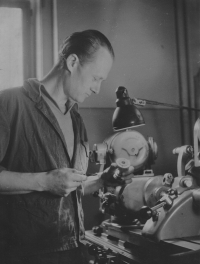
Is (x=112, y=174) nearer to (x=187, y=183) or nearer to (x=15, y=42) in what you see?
(x=187, y=183)

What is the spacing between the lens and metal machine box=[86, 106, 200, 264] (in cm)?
144

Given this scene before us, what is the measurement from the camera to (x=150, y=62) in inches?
103

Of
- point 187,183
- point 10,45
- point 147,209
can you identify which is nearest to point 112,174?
point 147,209

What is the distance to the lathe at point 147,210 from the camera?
4.71ft

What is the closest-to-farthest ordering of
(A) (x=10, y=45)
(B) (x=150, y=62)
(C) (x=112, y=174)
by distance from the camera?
1. (C) (x=112, y=174)
2. (A) (x=10, y=45)
3. (B) (x=150, y=62)

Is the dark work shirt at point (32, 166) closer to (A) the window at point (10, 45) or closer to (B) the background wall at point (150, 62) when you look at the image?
(A) the window at point (10, 45)

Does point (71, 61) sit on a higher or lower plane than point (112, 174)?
higher

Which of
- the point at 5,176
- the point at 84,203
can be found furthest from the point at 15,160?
the point at 84,203

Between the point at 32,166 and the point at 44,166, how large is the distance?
1.8 inches

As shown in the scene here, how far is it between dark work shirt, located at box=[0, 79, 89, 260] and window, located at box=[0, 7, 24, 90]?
0.98 ft

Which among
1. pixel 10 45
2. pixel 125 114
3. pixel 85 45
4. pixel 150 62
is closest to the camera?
pixel 85 45

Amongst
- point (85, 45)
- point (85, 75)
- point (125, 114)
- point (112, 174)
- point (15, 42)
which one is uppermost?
point (15, 42)

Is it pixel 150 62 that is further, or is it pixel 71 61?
pixel 150 62

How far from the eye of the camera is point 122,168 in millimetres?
1480
